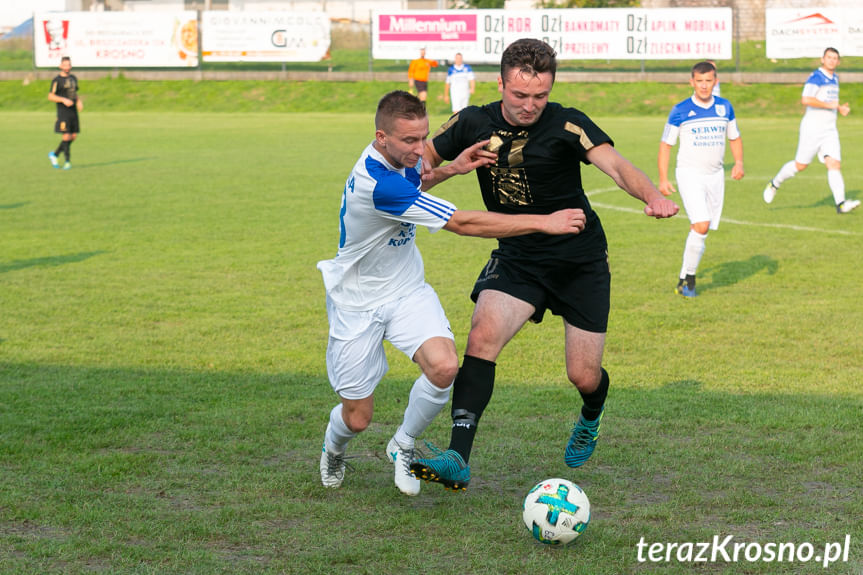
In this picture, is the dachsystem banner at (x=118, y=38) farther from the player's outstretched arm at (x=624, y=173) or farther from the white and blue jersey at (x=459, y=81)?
the player's outstretched arm at (x=624, y=173)

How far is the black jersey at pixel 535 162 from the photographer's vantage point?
17.6ft

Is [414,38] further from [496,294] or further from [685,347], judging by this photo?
[496,294]

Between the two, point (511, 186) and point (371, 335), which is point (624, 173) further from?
point (371, 335)

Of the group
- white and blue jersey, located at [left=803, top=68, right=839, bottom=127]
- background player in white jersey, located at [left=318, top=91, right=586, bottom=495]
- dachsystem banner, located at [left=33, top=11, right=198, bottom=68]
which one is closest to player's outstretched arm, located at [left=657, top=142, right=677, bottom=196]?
background player in white jersey, located at [left=318, top=91, right=586, bottom=495]

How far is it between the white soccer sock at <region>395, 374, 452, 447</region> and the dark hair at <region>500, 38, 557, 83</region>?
1641 millimetres

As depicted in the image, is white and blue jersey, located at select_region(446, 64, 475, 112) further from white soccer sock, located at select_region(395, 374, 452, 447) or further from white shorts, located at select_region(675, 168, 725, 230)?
white soccer sock, located at select_region(395, 374, 452, 447)

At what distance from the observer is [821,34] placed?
119 feet

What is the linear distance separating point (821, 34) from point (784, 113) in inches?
141

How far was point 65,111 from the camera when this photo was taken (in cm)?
2261

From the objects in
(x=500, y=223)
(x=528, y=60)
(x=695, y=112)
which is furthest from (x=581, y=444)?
(x=695, y=112)

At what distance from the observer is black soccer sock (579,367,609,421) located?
5645 millimetres

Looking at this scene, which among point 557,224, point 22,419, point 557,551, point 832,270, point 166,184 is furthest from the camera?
point 166,184

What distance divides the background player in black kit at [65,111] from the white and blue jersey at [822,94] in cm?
1516

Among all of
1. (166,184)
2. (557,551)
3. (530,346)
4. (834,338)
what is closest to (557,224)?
(557,551)
